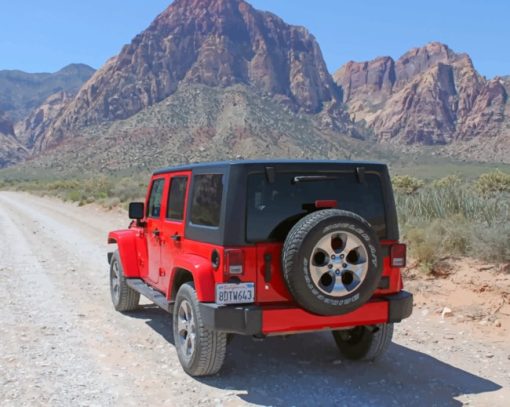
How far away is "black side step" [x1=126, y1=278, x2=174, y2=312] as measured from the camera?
5.54 meters

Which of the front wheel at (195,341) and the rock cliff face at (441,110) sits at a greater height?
the rock cliff face at (441,110)

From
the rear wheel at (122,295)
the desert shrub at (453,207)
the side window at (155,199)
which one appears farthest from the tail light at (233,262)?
the desert shrub at (453,207)

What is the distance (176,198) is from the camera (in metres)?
5.75

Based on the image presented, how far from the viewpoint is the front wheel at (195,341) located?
4.71m

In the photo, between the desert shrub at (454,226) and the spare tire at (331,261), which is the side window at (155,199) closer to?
the spare tire at (331,261)

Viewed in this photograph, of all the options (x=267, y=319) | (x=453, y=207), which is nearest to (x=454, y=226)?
(x=453, y=207)

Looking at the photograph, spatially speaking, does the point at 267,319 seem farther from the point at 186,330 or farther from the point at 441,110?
the point at 441,110

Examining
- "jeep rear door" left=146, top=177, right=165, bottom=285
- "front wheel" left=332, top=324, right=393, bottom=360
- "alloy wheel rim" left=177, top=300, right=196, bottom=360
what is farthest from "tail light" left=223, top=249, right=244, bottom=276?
"jeep rear door" left=146, top=177, right=165, bottom=285

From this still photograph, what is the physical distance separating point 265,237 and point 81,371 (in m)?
2.16

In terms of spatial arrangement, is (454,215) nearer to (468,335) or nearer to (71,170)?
(468,335)

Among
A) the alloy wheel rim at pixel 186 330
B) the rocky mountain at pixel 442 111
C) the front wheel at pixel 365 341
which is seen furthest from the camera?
the rocky mountain at pixel 442 111

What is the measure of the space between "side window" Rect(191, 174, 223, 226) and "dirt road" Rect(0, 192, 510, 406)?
4.62ft

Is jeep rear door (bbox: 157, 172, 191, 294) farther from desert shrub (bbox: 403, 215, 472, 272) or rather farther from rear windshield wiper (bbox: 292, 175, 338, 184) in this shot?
desert shrub (bbox: 403, 215, 472, 272)

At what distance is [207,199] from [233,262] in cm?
78
